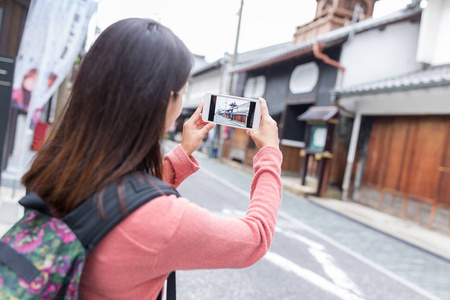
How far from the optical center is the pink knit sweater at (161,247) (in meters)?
0.85

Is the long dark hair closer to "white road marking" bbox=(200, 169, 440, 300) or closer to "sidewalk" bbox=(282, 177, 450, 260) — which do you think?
"white road marking" bbox=(200, 169, 440, 300)

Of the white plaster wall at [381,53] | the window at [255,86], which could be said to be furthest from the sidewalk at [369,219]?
the window at [255,86]

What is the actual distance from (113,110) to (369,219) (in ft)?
29.0

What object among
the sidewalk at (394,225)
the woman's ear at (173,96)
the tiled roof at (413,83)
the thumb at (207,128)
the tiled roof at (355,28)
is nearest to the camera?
the woman's ear at (173,96)

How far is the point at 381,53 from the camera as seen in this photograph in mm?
10602

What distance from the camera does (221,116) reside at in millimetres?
1379

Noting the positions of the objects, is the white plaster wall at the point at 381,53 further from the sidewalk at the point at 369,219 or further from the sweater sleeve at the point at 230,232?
the sweater sleeve at the point at 230,232

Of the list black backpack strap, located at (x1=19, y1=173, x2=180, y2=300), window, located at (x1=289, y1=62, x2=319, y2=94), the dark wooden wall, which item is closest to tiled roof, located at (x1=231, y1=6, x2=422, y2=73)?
window, located at (x1=289, y1=62, x2=319, y2=94)

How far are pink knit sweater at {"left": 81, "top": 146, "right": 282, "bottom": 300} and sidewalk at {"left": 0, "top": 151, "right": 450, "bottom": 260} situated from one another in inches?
160

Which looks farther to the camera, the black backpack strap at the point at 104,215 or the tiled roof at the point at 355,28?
the tiled roof at the point at 355,28

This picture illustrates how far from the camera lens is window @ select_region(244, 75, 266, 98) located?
1750cm

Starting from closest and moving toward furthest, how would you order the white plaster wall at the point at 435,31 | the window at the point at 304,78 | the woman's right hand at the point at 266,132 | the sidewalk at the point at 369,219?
the woman's right hand at the point at 266,132
the sidewalk at the point at 369,219
the white plaster wall at the point at 435,31
the window at the point at 304,78

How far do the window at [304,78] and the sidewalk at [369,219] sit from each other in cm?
435

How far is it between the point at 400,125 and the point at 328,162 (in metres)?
2.49
